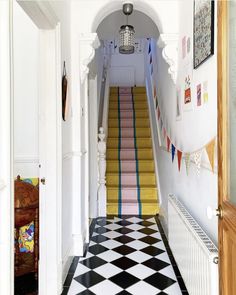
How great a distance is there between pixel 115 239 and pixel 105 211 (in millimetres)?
1065

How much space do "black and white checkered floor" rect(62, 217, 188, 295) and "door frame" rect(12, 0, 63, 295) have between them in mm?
249

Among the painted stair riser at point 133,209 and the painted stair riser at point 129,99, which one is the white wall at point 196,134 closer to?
the painted stair riser at point 133,209

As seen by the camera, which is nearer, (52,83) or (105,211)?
(52,83)

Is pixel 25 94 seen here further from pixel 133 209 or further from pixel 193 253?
pixel 133 209

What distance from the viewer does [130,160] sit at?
546cm

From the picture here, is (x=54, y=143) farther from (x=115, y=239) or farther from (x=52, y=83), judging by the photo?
(x=115, y=239)

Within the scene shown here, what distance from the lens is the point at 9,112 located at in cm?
135

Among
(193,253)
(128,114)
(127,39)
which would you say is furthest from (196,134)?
(128,114)

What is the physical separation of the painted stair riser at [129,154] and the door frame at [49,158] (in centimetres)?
328

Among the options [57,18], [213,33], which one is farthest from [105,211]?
[213,33]

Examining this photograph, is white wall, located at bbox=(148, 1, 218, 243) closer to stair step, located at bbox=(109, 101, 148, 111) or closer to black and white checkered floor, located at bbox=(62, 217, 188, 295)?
black and white checkered floor, located at bbox=(62, 217, 188, 295)

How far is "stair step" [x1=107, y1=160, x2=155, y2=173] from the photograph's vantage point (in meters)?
5.29

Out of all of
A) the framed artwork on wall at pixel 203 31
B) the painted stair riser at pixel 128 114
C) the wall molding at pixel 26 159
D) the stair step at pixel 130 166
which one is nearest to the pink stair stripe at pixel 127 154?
the stair step at pixel 130 166
